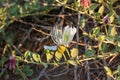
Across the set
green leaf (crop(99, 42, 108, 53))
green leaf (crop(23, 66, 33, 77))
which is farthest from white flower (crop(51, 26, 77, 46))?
green leaf (crop(23, 66, 33, 77))

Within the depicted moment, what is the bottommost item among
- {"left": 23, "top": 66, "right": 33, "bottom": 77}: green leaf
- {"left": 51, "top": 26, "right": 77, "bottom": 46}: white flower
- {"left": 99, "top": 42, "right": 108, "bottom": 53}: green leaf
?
{"left": 23, "top": 66, "right": 33, "bottom": 77}: green leaf

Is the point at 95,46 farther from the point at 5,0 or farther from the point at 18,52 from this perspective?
the point at 5,0

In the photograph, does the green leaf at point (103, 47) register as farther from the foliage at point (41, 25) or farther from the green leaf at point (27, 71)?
the green leaf at point (27, 71)

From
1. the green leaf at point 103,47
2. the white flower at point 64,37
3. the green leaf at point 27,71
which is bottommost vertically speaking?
the green leaf at point 27,71

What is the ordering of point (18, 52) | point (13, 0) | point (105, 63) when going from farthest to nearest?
Answer: point (13, 0) < point (18, 52) < point (105, 63)

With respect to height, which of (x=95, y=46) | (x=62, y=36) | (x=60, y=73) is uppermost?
(x=62, y=36)

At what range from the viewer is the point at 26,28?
1704 millimetres

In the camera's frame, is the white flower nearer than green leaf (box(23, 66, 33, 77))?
Yes

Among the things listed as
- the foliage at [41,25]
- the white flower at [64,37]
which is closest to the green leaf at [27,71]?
the foliage at [41,25]

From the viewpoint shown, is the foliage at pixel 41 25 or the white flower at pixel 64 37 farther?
the foliage at pixel 41 25

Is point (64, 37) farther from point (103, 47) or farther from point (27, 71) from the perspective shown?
point (27, 71)

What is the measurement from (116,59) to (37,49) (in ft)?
1.22

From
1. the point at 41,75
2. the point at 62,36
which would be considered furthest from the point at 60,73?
the point at 62,36

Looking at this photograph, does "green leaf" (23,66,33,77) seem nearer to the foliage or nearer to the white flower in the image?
the foliage
